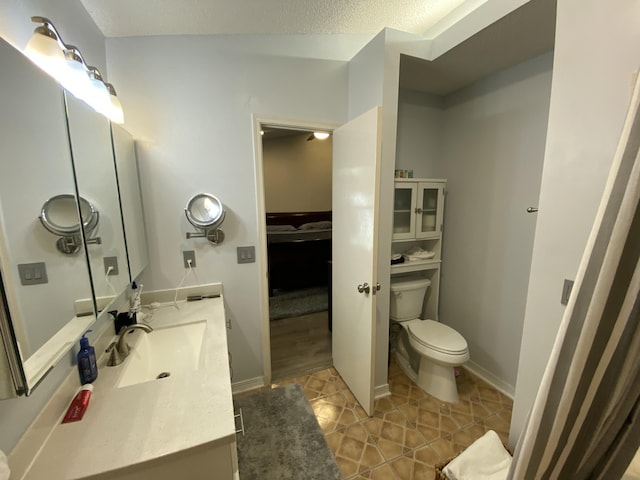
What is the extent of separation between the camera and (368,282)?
5.40 feet

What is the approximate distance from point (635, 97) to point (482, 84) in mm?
1872

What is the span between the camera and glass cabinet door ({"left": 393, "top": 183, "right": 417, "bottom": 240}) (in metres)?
2.10

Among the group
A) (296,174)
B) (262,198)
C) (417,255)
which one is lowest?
(417,255)

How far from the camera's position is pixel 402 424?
1733 mm

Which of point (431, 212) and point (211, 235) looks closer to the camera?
point (211, 235)

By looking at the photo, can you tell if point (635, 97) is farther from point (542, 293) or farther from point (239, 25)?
point (239, 25)

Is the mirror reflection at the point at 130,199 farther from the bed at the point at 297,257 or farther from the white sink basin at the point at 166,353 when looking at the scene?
the bed at the point at 297,257

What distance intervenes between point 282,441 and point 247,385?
1.87 feet

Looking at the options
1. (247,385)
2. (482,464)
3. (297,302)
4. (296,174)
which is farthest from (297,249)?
(482,464)

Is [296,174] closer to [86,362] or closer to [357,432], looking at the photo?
[357,432]

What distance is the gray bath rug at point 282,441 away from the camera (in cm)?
144

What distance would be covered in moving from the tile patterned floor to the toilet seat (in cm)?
43

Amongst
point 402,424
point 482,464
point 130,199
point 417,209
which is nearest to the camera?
point 482,464

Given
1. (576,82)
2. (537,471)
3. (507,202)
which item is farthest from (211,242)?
(507,202)
